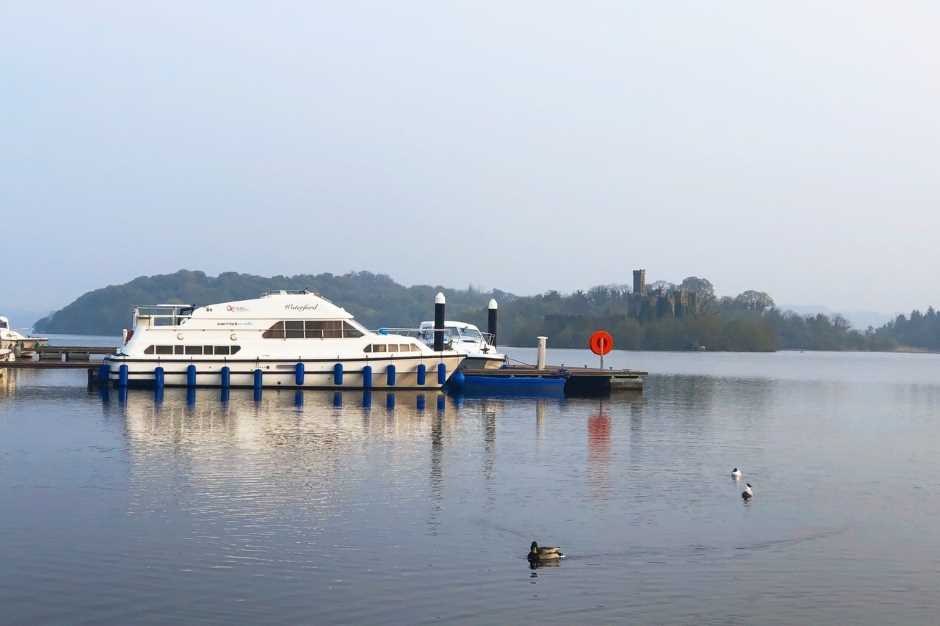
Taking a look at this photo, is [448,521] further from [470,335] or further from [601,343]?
[470,335]

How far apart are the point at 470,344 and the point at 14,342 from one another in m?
31.3

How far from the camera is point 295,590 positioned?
55.8 ft

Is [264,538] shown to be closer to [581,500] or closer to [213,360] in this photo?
[581,500]

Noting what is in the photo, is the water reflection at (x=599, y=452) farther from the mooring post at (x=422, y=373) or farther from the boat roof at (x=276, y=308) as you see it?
the boat roof at (x=276, y=308)

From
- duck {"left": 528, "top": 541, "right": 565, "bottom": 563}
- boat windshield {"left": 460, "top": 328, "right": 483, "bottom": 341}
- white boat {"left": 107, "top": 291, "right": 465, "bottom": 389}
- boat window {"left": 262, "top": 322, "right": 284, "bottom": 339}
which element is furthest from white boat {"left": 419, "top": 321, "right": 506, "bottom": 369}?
duck {"left": 528, "top": 541, "right": 565, "bottom": 563}

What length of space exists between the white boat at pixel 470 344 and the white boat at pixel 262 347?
6.94 meters

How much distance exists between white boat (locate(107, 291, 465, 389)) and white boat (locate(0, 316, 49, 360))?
18646mm

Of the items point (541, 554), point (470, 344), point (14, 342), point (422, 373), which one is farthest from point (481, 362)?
point (541, 554)

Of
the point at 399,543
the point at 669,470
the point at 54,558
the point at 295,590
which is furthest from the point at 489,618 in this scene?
the point at 669,470

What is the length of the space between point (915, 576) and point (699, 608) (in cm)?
470

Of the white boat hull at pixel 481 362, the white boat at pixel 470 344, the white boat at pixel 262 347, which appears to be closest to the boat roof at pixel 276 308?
the white boat at pixel 262 347

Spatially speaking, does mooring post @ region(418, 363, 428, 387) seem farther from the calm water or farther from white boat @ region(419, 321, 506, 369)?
the calm water

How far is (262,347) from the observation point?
53.5 meters

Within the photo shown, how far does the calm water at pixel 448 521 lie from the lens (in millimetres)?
16625
